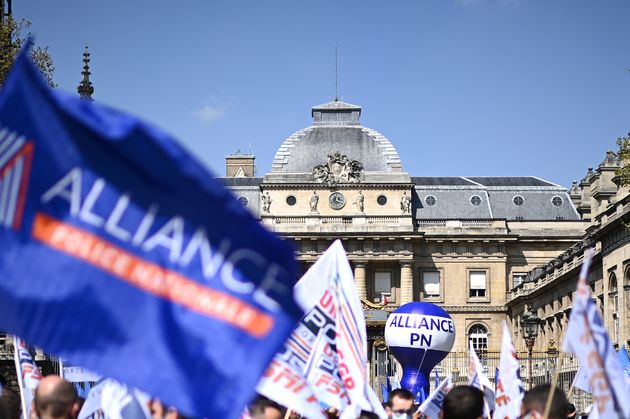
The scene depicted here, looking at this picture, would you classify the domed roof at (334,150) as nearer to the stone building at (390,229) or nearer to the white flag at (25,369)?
the stone building at (390,229)

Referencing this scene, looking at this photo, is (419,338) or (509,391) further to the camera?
(419,338)

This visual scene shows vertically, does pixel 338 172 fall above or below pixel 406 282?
above

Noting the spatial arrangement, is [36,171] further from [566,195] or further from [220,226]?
[566,195]

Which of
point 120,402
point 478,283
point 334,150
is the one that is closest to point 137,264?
point 120,402

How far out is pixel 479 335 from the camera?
265ft

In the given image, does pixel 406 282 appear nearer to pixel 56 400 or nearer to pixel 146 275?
pixel 56 400

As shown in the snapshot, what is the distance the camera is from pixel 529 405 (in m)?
7.02

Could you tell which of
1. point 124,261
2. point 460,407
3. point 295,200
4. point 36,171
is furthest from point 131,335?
point 295,200

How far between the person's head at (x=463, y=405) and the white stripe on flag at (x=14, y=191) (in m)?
2.83

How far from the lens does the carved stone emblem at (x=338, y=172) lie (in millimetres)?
78938

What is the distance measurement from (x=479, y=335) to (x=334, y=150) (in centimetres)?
1440

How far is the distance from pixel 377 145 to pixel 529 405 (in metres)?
73.4

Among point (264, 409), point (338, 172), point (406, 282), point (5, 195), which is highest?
point (338, 172)

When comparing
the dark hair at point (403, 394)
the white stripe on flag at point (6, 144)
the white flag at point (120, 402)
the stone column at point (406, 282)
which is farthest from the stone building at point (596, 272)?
the white stripe on flag at point (6, 144)
